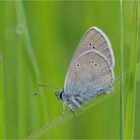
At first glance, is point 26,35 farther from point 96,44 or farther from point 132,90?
point 132,90

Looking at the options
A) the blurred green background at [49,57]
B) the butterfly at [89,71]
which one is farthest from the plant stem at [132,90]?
the blurred green background at [49,57]

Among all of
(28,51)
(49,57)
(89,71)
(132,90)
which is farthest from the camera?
(49,57)

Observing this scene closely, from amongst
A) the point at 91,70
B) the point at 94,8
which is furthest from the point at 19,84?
the point at 94,8

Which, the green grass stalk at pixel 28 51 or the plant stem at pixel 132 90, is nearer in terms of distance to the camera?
the plant stem at pixel 132 90

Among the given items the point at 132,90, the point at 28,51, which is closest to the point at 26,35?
the point at 28,51

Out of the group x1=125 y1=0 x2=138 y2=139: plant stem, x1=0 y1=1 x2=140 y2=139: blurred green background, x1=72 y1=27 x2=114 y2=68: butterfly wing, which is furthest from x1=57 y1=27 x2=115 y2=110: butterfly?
x1=125 y1=0 x2=138 y2=139: plant stem

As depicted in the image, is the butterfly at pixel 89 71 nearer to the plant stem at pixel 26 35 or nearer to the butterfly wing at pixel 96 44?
the butterfly wing at pixel 96 44
